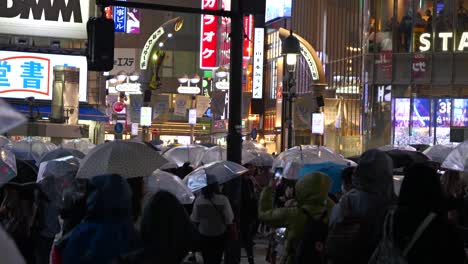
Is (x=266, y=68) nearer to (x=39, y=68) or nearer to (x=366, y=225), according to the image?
(x=39, y=68)

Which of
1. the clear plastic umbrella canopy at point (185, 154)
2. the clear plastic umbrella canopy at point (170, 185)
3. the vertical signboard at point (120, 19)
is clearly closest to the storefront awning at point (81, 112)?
the clear plastic umbrella canopy at point (185, 154)

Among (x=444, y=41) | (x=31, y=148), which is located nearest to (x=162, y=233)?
(x=31, y=148)

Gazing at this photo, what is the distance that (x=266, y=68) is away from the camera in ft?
254

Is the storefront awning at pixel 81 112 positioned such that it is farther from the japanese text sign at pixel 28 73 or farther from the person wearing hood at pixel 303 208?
the person wearing hood at pixel 303 208

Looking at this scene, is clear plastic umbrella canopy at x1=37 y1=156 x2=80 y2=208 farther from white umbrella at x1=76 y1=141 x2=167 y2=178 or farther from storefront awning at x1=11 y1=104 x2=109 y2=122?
storefront awning at x1=11 y1=104 x2=109 y2=122

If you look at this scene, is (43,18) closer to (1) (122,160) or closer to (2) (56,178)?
(2) (56,178)

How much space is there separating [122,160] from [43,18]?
3875cm

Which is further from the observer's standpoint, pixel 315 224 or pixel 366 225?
pixel 315 224

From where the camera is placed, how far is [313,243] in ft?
27.3

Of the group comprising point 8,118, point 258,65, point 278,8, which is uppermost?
point 278,8

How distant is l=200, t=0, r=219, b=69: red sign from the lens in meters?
77.3

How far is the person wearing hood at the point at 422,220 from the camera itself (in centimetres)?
612

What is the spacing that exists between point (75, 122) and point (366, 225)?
1426 inches

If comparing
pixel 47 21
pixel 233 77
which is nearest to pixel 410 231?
pixel 233 77
